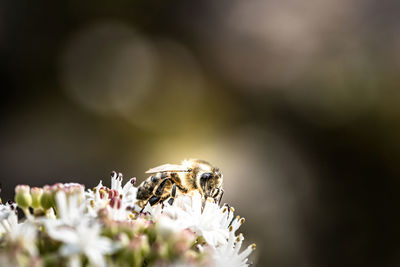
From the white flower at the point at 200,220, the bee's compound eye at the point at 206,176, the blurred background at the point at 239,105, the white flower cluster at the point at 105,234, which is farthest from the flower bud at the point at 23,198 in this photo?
the blurred background at the point at 239,105

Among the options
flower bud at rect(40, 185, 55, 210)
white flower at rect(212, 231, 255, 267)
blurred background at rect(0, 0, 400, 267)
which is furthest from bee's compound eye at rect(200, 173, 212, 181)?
blurred background at rect(0, 0, 400, 267)

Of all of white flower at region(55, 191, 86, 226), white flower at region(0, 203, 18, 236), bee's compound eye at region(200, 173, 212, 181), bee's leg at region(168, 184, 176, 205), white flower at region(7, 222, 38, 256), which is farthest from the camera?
bee's compound eye at region(200, 173, 212, 181)

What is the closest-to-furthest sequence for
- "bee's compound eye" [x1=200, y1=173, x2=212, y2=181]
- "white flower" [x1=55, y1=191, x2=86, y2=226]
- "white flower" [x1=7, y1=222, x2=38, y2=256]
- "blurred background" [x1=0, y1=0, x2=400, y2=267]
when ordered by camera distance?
"white flower" [x1=7, y1=222, x2=38, y2=256]
"white flower" [x1=55, y1=191, x2=86, y2=226]
"bee's compound eye" [x1=200, y1=173, x2=212, y2=181]
"blurred background" [x1=0, y1=0, x2=400, y2=267]

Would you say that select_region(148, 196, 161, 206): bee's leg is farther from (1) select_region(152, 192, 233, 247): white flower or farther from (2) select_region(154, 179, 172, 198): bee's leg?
(1) select_region(152, 192, 233, 247): white flower

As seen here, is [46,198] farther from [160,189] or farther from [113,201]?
[160,189]

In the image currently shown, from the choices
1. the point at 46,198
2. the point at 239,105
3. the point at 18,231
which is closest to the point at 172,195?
the point at 46,198

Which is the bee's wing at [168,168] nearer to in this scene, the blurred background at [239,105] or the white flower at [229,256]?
the white flower at [229,256]

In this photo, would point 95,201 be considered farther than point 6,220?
Yes
